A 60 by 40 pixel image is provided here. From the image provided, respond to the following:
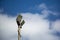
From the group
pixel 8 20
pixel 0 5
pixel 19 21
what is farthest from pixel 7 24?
pixel 19 21

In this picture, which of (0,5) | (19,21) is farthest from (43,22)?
(0,5)

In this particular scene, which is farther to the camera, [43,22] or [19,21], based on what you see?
[43,22]

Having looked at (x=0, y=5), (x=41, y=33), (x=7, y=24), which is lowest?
(x=41, y=33)

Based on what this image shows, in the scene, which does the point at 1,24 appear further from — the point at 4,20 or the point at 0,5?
the point at 0,5

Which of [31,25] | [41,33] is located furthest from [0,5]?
[41,33]

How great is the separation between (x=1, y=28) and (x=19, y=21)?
960 mm

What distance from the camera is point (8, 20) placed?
4.62m

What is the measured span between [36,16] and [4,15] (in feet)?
2.97

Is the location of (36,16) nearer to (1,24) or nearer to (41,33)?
(41,33)

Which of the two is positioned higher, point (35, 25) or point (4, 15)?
point (4, 15)

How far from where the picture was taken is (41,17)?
15.0 feet

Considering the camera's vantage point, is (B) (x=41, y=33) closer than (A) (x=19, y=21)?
No

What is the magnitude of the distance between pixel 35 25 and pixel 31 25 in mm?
114

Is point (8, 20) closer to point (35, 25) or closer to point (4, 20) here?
point (4, 20)
